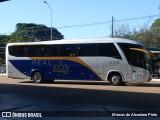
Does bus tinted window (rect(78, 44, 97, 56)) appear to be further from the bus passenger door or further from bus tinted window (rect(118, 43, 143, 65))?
the bus passenger door

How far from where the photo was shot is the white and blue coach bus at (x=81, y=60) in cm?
2467

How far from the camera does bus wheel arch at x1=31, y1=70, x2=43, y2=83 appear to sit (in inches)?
1112

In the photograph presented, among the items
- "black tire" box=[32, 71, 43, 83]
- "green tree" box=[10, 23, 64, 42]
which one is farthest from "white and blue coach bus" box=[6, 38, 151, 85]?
"green tree" box=[10, 23, 64, 42]

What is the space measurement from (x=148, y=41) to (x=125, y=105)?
3906 cm

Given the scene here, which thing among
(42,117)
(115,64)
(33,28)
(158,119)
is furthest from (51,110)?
(33,28)

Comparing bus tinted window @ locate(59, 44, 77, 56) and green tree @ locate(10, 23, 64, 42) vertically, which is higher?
green tree @ locate(10, 23, 64, 42)

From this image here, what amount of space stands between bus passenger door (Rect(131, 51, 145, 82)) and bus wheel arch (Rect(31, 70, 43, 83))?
7313 mm

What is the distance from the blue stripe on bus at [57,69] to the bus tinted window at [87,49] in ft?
2.86

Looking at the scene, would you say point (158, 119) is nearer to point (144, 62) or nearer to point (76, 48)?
point (144, 62)

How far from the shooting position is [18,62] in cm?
2859

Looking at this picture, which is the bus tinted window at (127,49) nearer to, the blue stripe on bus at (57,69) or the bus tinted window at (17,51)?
the blue stripe on bus at (57,69)

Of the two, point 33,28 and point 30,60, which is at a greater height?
point 33,28

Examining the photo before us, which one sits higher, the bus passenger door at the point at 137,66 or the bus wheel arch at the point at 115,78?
the bus passenger door at the point at 137,66

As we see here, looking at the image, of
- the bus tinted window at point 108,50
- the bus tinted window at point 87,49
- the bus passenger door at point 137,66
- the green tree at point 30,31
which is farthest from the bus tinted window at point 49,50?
the green tree at point 30,31
